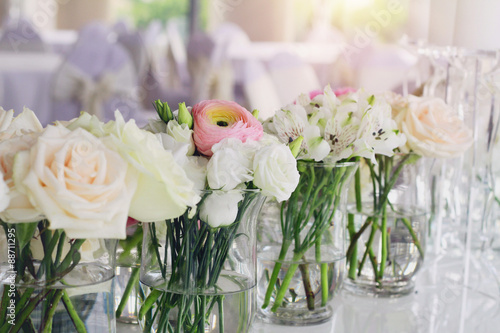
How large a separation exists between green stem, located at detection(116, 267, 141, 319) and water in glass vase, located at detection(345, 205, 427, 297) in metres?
0.32

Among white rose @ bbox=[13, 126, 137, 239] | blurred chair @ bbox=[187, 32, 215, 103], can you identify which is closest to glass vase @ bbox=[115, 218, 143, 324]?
white rose @ bbox=[13, 126, 137, 239]

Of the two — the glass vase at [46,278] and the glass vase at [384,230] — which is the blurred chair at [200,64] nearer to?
the glass vase at [384,230]

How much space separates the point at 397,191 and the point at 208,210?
0.43m

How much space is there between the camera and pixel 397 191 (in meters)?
0.93

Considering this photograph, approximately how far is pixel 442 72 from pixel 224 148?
718 millimetres

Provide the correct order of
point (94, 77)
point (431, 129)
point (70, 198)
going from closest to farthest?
point (70, 198) < point (431, 129) < point (94, 77)

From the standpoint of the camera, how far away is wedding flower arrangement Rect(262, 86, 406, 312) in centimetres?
74

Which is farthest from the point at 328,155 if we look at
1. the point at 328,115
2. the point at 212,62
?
the point at 212,62

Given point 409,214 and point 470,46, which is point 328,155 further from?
point 470,46

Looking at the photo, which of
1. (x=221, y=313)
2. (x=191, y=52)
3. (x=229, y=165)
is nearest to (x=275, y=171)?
(x=229, y=165)

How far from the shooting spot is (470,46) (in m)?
1.08

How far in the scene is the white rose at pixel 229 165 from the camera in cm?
57

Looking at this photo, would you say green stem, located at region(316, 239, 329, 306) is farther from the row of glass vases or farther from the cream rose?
the cream rose

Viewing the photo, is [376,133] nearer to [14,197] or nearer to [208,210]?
[208,210]
